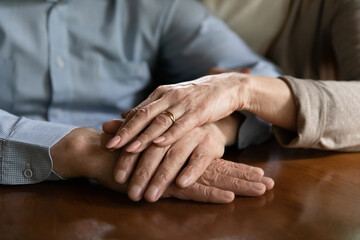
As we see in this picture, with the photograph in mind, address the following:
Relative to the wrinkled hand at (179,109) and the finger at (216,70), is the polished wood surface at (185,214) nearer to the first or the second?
the wrinkled hand at (179,109)

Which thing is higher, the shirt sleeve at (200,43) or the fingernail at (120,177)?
the shirt sleeve at (200,43)

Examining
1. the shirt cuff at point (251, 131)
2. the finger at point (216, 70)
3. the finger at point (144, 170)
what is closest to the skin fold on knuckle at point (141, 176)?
the finger at point (144, 170)

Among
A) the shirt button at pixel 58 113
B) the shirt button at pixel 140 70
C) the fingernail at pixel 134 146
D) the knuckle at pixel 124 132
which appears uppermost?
the knuckle at pixel 124 132

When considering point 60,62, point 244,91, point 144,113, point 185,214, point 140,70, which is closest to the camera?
point 185,214

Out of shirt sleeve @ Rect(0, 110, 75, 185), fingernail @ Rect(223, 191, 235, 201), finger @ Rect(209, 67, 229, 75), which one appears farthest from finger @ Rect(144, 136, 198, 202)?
finger @ Rect(209, 67, 229, 75)

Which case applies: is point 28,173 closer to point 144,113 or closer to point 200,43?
point 144,113

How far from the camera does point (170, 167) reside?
0.80m

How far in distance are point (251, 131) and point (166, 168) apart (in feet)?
1.17

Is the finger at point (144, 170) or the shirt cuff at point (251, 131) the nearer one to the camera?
the finger at point (144, 170)

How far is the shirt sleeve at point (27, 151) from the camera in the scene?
0.83m

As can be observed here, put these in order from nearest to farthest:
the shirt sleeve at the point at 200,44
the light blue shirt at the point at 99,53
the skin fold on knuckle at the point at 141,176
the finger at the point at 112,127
Result: the skin fold on knuckle at the point at 141,176
the finger at the point at 112,127
the light blue shirt at the point at 99,53
the shirt sleeve at the point at 200,44

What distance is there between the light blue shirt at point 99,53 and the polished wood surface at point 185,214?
1.13 ft

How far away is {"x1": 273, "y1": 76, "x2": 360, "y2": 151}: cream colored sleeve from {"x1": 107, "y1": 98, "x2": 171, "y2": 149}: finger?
1.07ft

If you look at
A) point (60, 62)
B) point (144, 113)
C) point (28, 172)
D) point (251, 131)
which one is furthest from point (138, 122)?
point (60, 62)
